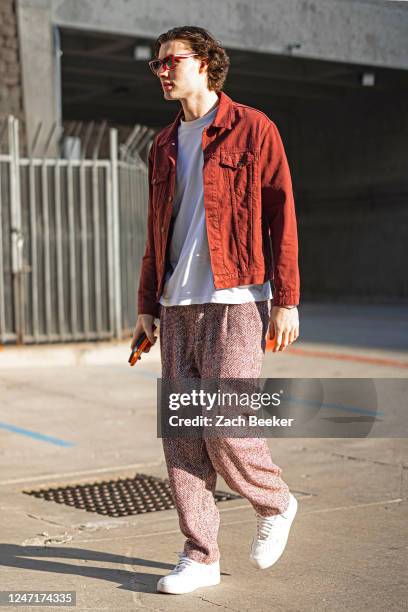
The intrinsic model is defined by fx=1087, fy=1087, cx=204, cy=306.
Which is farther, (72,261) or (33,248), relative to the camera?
(72,261)

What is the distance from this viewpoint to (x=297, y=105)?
1168 inches

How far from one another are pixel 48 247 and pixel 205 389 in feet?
29.4

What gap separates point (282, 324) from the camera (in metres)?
3.96

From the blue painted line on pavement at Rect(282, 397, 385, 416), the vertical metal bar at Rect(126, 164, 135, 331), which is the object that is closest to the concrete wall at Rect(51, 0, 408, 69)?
the vertical metal bar at Rect(126, 164, 135, 331)

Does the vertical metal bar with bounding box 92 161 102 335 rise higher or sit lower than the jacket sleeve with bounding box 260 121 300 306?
lower

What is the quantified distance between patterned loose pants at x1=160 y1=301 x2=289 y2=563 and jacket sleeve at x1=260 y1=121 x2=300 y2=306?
153mm

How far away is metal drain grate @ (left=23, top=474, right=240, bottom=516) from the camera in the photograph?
18.0 ft

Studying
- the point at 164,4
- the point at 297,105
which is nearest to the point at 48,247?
the point at 164,4

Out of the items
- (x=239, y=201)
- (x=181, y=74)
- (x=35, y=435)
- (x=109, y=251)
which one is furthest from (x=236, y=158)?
(x=109, y=251)

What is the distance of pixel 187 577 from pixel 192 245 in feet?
3.97

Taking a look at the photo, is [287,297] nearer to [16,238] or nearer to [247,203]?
[247,203]

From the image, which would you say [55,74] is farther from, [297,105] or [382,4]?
[297,105]

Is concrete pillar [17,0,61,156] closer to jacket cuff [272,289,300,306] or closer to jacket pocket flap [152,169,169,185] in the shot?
jacket pocket flap [152,169,169,185]

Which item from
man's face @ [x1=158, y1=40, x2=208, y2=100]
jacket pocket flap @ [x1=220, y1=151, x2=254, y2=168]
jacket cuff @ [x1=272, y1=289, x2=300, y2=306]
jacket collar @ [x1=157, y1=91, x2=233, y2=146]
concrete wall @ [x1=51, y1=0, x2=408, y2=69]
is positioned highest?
concrete wall @ [x1=51, y1=0, x2=408, y2=69]
